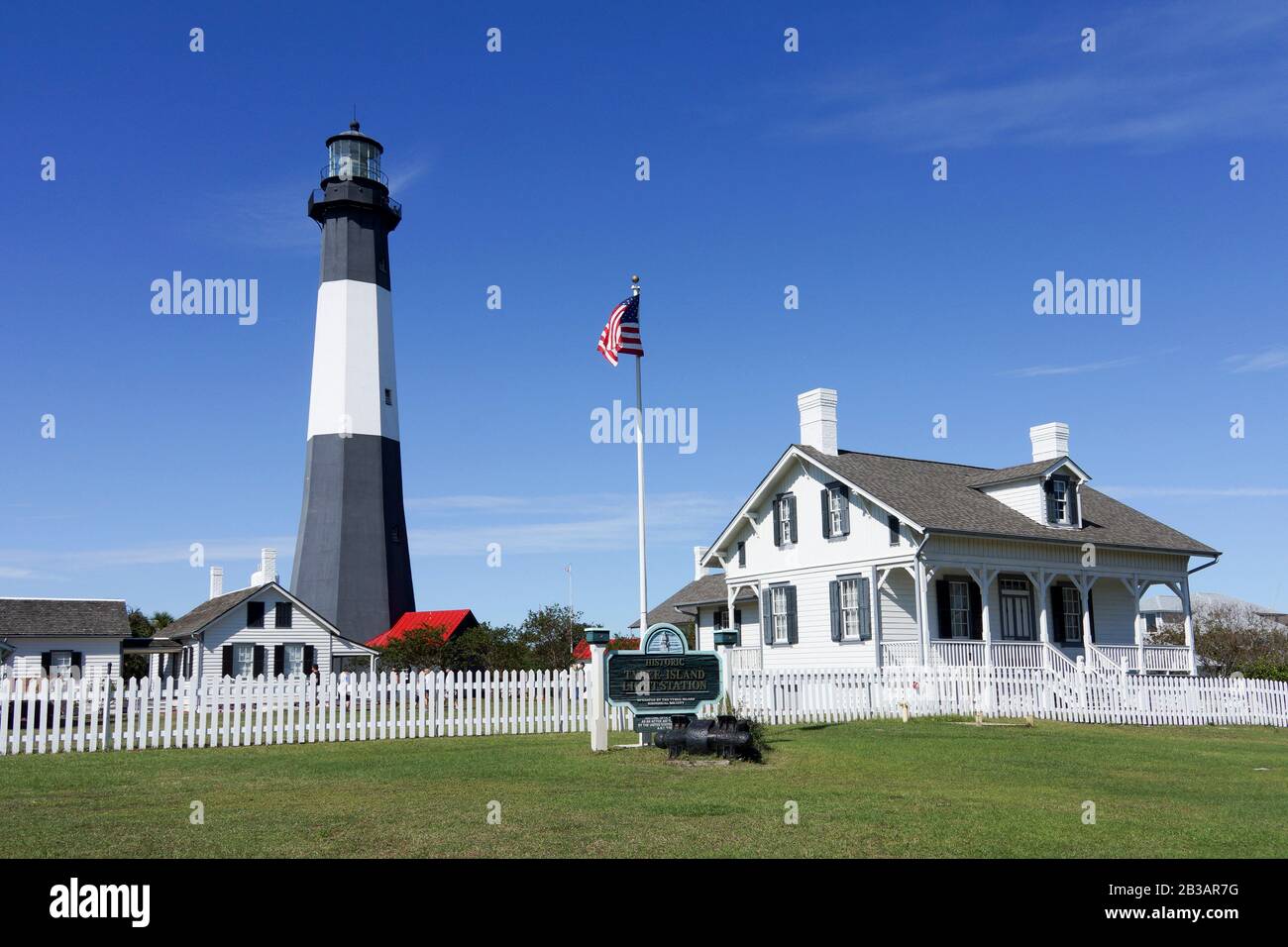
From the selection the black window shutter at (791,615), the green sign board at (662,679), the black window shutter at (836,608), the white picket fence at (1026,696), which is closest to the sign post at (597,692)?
the green sign board at (662,679)

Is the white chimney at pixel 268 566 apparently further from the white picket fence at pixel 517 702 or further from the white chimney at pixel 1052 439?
the white chimney at pixel 1052 439

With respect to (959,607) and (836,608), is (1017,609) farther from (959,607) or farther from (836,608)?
(836,608)

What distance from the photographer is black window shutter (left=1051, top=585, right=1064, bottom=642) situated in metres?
31.3

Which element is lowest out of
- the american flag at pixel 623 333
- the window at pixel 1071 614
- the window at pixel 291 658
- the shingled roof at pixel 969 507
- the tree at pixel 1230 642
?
the tree at pixel 1230 642

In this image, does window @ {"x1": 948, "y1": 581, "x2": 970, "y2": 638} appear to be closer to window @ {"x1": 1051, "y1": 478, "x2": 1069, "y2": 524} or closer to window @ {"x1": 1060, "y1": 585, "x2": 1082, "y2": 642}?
window @ {"x1": 1060, "y1": 585, "x2": 1082, "y2": 642}

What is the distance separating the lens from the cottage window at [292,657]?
43906 mm

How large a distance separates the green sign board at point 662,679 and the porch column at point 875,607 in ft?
42.4

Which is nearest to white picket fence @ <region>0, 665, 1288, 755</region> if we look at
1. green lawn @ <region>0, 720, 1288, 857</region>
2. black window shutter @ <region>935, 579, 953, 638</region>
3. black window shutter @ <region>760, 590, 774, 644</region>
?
green lawn @ <region>0, 720, 1288, 857</region>

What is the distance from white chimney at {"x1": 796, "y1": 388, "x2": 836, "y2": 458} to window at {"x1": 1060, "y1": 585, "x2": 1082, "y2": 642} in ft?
25.1

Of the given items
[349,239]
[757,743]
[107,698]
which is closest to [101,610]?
[349,239]

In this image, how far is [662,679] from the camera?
1659 centimetres

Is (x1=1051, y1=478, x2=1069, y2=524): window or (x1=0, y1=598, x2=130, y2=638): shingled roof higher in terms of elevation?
(x1=1051, y1=478, x2=1069, y2=524): window
